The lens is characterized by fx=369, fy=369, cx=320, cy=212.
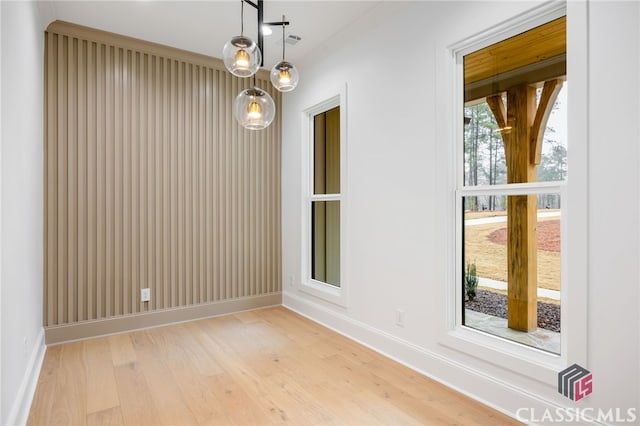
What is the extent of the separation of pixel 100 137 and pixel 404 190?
9.20 feet

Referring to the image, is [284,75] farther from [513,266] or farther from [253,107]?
[513,266]

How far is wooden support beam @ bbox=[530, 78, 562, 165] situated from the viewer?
2.04 m

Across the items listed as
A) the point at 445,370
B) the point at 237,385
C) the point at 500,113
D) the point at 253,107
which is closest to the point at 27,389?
the point at 237,385

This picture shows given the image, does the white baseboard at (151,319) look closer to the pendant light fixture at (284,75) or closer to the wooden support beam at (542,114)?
the pendant light fixture at (284,75)

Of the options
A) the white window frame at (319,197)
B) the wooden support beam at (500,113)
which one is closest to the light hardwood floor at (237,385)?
the white window frame at (319,197)

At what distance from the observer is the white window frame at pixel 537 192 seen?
5.94 ft

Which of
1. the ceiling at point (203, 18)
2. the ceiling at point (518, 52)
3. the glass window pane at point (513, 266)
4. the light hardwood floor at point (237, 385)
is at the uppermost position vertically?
the ceiling at point (203, 18)

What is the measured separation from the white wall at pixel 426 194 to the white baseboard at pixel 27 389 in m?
2.31

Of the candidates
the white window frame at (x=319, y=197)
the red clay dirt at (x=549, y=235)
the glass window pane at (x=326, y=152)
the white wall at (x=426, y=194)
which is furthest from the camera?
the glass window pane at (x=326, y=152)

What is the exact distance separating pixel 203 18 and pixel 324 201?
204cm

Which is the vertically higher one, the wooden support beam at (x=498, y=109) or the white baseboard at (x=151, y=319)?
the wooden support beam at (x=498, y=109)

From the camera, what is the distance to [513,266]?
228 centimetres

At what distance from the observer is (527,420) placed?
79.4 inches

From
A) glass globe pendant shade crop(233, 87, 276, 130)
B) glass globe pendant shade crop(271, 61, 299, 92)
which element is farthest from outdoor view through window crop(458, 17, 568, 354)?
glass globe pendant shade crop(233, 87, 276, 130)
